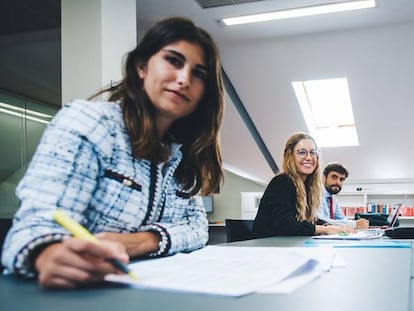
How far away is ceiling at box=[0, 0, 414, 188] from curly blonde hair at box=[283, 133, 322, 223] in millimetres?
1298

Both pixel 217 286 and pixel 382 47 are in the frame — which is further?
pixel 382 47

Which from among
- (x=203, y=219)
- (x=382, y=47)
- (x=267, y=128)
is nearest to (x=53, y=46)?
(x=267, y=128)

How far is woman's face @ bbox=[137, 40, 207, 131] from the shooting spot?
1.15m

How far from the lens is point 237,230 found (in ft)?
9.29

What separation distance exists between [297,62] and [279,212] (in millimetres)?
2492

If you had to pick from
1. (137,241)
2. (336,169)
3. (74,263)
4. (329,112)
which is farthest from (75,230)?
(329,112)

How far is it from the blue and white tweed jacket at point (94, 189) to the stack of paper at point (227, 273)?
0.43 feet

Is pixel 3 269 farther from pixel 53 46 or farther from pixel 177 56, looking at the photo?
pixel 53 46

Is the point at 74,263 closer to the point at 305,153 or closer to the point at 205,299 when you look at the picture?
the point at 205,299

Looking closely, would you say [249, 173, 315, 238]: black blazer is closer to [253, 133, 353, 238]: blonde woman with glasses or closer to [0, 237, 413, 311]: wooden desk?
[253, 133, 353, 238]: blonde woman with glasses

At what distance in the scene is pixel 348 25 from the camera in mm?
4223

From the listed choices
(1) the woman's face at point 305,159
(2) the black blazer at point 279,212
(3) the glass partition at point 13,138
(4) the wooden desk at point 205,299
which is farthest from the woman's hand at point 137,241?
(3) the glass partition at point 13,138

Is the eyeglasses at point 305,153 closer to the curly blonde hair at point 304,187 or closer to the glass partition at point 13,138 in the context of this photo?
the curly blonde hair at point 304,187

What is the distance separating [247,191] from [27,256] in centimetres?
748
